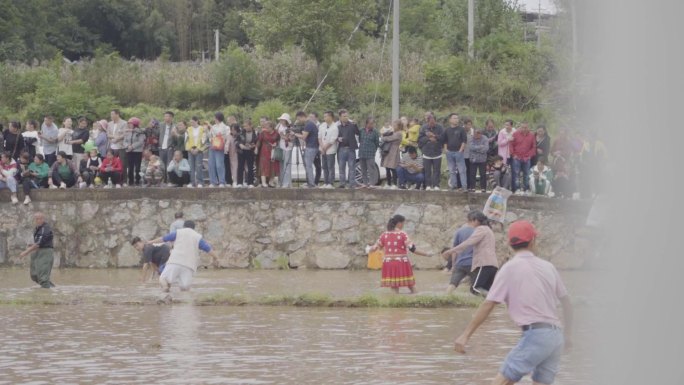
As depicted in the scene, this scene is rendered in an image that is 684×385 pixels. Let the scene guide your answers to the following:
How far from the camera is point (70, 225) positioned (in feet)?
101

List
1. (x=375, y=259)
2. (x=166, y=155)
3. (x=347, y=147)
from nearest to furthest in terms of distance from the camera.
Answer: (x=375, y=259) → (x=347, y=147) → (x=166, y=155)

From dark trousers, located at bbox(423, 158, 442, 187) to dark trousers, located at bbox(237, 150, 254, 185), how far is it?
3863 millimetres

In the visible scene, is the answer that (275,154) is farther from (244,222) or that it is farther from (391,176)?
(391,176)

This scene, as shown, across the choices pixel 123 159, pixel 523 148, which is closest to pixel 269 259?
pixel 123 159

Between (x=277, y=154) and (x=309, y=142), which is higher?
(x=309, y=142)

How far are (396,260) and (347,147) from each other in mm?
7232

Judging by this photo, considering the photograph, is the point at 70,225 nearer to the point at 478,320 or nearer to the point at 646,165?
the point at 478,320

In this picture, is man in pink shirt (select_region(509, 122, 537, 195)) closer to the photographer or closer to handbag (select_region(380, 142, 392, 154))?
handbag (select_region(380, 142, 392, 154))

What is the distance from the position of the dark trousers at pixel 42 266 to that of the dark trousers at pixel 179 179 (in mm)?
6656

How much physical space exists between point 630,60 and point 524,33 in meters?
44.0

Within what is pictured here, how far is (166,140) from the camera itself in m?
30.9

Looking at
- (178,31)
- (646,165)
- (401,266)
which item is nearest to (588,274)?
(401,266)

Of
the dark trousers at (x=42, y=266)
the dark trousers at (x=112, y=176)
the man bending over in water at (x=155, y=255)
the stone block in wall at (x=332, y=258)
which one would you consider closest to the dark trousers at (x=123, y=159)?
the dark trousers at (x=112, y=176)

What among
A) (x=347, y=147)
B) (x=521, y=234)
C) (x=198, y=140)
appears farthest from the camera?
(x=198, y=140)
